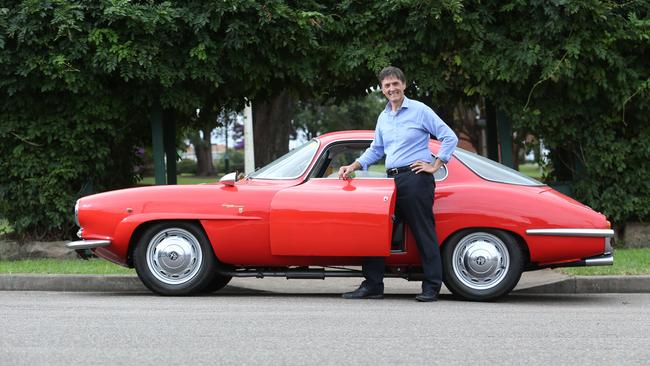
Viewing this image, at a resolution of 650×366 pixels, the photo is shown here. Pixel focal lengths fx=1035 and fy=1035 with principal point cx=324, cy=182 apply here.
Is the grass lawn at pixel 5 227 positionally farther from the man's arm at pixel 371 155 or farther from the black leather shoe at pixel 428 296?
the black leather shoe at pixel 428 296

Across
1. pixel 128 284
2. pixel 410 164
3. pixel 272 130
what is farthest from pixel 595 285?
pixel 272 130

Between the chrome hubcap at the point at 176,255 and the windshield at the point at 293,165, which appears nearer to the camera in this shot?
the chrome hubcap at the point at 176,255

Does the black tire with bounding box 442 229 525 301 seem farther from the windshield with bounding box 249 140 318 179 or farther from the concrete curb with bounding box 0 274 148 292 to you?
the concrete curb with bounding box 0 274 148 292

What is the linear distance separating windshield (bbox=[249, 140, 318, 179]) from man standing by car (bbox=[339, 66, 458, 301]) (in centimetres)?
48

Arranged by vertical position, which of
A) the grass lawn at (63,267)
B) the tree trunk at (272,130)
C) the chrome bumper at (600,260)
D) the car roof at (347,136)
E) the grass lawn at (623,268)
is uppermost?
the tree trunk at (272,130)

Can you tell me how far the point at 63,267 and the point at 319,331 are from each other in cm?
503

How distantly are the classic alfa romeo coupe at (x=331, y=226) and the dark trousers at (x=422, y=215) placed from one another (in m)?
0.12

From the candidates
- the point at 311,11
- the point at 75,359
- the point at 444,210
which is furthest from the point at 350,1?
the point at 75,359

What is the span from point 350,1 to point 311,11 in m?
0.50

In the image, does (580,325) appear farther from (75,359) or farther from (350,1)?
(350,1)

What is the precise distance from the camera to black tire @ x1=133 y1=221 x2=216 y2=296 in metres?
8.77

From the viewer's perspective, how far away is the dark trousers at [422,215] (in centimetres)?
827

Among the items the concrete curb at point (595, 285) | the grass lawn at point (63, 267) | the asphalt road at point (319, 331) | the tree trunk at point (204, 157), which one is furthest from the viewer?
the tree trunk at point (204, 157)

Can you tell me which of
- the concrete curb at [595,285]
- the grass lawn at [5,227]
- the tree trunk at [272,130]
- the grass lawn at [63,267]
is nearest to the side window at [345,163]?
the concrete curb at [595,285]
